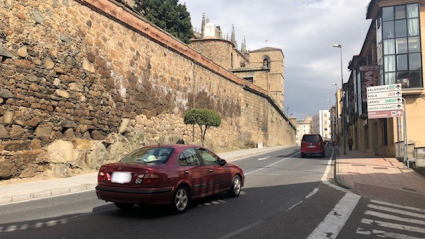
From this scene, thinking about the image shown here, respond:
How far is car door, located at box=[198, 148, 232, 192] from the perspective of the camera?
7718 millimetres

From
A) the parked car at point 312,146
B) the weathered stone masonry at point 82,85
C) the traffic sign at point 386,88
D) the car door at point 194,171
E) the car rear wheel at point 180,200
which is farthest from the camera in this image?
the parked car at point 312,146

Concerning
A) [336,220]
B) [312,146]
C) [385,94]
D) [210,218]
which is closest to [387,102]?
[385,94]

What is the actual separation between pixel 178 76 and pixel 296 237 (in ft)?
63.2

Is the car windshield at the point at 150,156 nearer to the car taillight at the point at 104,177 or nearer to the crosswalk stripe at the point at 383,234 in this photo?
the car taillight at the point at 104,177

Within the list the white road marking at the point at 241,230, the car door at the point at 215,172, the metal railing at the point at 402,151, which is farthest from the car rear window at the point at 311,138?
the white road marking at the point at 241,230

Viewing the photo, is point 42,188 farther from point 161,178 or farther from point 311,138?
point 311,138

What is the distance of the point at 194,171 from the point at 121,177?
1.55 meters

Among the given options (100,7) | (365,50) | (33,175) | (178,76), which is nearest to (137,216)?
(33,175)

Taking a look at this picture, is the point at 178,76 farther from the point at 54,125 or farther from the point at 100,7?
the point at 54,125

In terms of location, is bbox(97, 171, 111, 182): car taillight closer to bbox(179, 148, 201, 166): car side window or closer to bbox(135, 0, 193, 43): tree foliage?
bbox(179, 148, 201, 166): car side window

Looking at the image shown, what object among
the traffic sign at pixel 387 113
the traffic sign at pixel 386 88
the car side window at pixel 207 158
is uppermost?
the traffic sign at pixel 386 88

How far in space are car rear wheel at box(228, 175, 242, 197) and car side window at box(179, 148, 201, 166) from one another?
1.53 metres

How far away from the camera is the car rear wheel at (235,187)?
8.63m

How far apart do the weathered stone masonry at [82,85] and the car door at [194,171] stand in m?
7.65
